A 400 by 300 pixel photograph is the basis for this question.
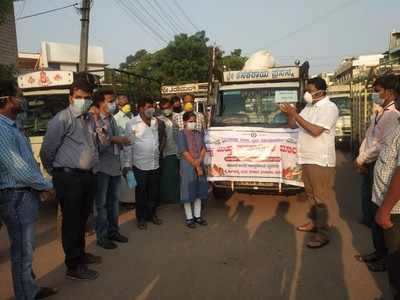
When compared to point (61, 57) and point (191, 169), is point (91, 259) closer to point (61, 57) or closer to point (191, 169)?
point (191, 169)

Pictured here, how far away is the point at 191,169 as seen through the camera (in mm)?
6121

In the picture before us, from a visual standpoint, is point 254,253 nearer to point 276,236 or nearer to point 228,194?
point 276,236

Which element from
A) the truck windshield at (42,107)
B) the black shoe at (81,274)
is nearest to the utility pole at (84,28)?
the truck windshield at (42,107)

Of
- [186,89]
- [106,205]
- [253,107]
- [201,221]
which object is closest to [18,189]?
[106,205]

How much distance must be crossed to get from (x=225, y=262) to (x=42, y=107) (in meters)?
4.96

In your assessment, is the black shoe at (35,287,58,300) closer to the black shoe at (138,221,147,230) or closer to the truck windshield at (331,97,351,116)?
the black shoe at (138,221,147,230)

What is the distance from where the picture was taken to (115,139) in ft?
16.5

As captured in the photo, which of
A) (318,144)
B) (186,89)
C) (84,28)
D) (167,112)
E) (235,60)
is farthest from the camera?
(235,60)

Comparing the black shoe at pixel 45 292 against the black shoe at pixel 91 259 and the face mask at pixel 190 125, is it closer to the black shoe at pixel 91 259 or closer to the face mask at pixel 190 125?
the black shoe at pixel 91 259

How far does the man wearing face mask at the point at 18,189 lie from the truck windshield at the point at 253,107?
14.6 feet

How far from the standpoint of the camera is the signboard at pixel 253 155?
248 inches

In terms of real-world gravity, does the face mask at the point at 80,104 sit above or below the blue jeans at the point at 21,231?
above

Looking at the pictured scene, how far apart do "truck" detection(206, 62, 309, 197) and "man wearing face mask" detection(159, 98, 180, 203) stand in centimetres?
66

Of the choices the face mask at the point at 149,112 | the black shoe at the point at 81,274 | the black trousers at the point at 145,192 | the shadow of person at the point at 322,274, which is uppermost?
the face mask at the point at 149,112
